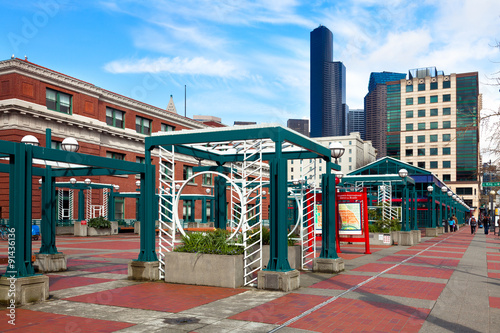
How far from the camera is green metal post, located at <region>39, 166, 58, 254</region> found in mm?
14406

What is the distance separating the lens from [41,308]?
9.32 meters

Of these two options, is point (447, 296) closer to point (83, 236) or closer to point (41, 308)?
point (41, 308)

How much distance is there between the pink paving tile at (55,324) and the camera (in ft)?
25.2

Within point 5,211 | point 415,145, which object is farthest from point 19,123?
point 415,145

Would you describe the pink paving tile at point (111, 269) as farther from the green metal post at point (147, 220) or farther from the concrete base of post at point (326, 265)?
the concrete base of post at point (326, 265)

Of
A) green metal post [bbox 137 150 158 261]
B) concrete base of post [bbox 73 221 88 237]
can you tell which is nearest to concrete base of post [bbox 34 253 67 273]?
green metal post [bbox 137 150 158 261]

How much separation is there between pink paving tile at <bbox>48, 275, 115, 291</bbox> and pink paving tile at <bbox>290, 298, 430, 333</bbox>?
6.42 meters

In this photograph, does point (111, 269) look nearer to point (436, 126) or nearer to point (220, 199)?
point (220, 199)

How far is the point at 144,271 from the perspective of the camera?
42.2ft

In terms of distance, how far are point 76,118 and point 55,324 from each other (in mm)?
36096

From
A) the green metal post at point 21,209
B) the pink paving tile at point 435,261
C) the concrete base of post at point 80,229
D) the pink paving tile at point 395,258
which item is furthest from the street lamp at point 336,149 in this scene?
the concrete base of post at point 80,229

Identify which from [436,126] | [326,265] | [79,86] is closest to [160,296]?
[326,265]

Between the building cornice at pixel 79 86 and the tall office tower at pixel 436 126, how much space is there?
78.4 m

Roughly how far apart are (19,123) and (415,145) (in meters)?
102
